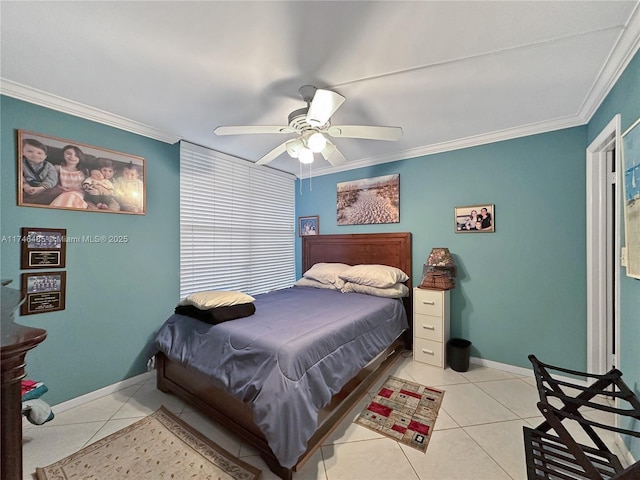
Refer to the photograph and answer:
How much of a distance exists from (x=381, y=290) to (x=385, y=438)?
148 cm

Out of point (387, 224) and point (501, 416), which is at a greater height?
point (387, 224)

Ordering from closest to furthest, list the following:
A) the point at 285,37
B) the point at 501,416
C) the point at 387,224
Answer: the point at 285,37 → the point at 501,416 → the point at 387,224

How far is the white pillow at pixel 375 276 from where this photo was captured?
304cm

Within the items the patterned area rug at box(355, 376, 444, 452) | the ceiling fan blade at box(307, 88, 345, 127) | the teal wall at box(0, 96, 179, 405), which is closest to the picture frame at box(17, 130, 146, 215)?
the teal wall at box(0, 96, 179, 405)

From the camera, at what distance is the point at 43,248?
6.76 feet

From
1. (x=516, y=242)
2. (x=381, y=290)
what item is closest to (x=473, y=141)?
(x=516, y=242)

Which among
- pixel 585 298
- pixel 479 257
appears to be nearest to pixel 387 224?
pixel 479 257

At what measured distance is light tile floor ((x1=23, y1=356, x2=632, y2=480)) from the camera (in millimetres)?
1558

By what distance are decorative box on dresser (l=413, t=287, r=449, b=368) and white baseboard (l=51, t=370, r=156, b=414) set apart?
287 cm

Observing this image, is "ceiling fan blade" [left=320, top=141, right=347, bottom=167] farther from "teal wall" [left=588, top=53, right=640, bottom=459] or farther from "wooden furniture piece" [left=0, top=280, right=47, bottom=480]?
"wooden furniture piece" [left=0, top=280, right=47, bottom=480]

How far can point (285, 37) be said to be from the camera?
1.49m

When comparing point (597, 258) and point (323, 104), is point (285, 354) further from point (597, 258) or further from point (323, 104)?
point (597, 258)

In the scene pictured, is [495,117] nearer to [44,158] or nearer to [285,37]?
[285,37]

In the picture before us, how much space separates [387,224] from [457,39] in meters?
2.29
